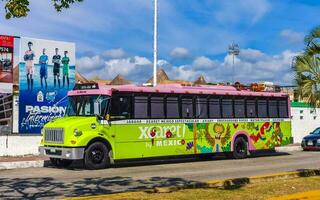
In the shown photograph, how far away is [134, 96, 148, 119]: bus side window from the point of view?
1852 centimetres

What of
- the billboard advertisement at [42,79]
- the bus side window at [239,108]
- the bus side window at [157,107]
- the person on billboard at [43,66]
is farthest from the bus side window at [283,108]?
the person on billboard at [43,66]

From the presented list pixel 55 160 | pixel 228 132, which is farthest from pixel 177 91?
pixel 55 160

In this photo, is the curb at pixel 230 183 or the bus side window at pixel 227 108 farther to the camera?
the bus side window at pixel 227 108

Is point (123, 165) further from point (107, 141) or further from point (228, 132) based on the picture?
point (228, 132)

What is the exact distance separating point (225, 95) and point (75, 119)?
674 cm

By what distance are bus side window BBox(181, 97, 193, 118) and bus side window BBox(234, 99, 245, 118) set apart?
2.49m

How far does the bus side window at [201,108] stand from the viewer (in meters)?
20.6

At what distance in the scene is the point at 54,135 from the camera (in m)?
17.5

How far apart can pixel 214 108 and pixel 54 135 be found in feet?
22.1

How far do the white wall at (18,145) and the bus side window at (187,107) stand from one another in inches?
237

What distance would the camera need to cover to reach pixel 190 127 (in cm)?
2023

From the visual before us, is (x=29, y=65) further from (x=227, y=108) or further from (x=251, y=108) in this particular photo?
(x=251, y=108)

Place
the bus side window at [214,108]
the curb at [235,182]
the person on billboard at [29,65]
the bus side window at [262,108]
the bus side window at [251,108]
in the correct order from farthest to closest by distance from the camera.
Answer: the bus side window at [262,108], the bus side window at [251,108], the person on billboard at [29,65], the bus side window at [214,108], the curb at [235,182]

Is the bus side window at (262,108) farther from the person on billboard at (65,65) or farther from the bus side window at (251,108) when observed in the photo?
the person on billboard at (65,65)
